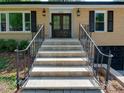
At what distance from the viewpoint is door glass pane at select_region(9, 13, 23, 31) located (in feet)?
59.1

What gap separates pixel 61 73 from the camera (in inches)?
401

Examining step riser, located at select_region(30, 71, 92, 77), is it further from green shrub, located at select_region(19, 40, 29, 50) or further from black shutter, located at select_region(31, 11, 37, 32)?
black shutter, located at select_region(31, 11, 37, 32)

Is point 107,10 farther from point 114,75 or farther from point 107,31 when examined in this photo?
point 114,75

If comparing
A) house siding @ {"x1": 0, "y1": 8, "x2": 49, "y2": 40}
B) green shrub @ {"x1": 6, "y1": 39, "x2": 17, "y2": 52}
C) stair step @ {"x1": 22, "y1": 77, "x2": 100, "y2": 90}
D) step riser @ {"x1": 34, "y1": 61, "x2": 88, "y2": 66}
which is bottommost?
stair step @ {"x1": 22, "y1": 77, "x2": 100, "y2": 90}

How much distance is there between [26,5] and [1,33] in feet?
9.08

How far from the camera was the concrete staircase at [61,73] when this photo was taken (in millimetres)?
8773

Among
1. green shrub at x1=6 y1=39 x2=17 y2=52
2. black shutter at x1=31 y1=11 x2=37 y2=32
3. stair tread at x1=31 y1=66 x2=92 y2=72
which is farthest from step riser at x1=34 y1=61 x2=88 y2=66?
black shutter at x1=31 y1=11 x2=37 y2=32

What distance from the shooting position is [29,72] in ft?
33.6

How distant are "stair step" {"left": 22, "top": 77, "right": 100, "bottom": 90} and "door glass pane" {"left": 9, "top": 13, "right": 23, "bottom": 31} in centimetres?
900

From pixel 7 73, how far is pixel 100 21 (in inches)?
350

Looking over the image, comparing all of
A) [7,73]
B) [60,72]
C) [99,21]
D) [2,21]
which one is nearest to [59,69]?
[60,72]

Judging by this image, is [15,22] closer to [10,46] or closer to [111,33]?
[10,46]

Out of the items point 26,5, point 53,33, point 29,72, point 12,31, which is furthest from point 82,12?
point 29,72

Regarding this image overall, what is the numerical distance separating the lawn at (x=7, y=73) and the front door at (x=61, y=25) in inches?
158
